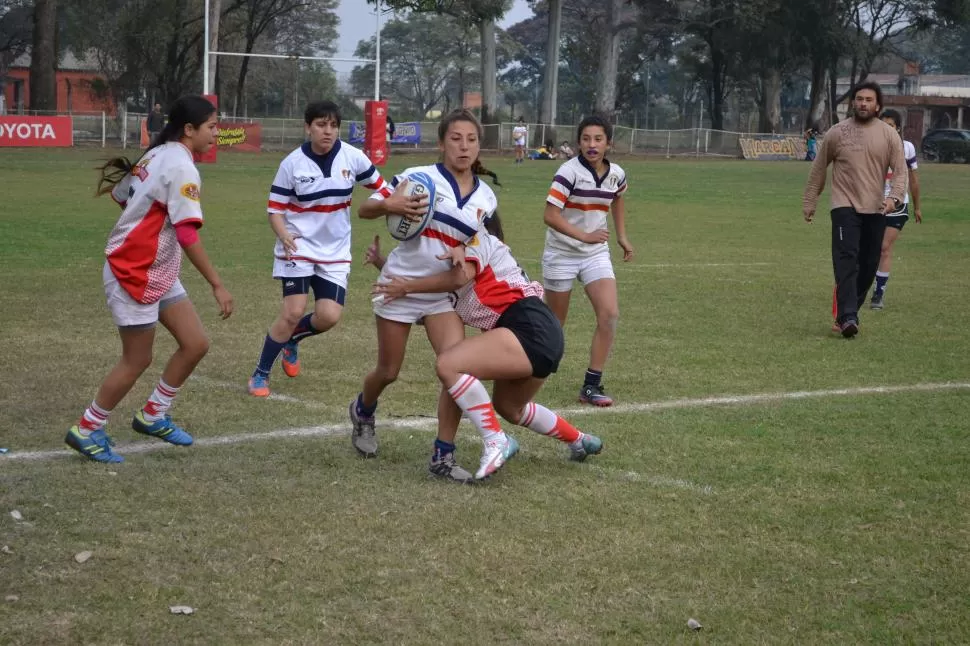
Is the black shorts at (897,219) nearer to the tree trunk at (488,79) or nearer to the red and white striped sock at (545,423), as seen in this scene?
the red and white striped sock at (545,423)

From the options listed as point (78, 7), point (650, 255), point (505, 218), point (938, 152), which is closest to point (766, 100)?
point (938, 152)

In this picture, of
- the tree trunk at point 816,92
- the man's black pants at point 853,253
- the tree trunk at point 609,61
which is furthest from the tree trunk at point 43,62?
the man's black pants at point 853,253

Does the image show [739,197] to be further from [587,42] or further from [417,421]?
[587,42]

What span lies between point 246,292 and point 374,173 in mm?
4647

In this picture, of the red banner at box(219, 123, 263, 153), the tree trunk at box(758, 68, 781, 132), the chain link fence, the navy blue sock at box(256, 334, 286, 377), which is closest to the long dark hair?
the navy blue sock at box(256, 334, 286, 377)

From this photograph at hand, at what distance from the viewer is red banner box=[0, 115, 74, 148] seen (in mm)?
43750

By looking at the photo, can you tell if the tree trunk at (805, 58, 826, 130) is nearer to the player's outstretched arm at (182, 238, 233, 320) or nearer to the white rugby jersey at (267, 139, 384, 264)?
the white rugby jersey at (267, 139, 384, 264)

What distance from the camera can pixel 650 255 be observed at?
17.1 meters

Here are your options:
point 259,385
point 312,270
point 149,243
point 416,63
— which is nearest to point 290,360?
point 259,385

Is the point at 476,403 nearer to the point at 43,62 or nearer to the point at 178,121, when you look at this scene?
the point at 178,121

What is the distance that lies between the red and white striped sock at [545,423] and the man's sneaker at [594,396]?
1609 mm

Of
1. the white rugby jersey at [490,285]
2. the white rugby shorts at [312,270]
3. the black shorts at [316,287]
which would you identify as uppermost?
the white rugby jersey at [490,285]

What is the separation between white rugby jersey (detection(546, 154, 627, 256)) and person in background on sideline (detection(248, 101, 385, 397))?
1.20m

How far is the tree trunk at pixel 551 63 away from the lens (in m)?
59.3
